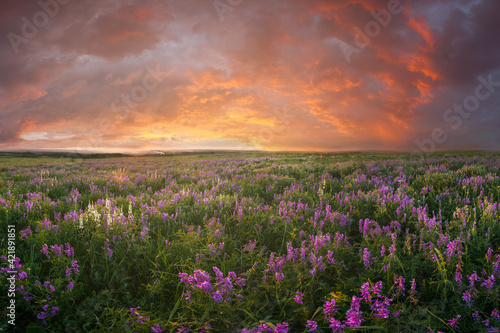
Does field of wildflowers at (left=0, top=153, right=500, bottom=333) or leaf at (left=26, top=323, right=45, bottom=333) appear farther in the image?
field of wildflowers at (left=0, top=153, right=500, bottom=333)

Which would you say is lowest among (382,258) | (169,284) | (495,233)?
(169,284)

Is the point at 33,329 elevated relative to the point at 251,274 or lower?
lower

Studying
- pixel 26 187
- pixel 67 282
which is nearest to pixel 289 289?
pixel 67 282

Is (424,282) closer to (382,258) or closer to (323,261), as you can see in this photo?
(382,258)

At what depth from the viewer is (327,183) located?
7105 millimetres

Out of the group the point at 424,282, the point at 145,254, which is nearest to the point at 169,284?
the point at 145,254

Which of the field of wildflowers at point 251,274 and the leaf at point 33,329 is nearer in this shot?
the leaf at point 33,329

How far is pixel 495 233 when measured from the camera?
3254mm

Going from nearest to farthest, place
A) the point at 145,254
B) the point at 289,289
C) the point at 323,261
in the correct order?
the point at 289,289, the point at 323,261, the point at 145,254

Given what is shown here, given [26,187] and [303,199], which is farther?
[26,187]

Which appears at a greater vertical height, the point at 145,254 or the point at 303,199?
the point at 303,199

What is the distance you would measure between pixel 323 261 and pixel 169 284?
5.77 feet

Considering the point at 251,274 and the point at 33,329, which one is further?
the point at 251,274

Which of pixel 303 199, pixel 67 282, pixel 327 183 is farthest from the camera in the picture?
pixel 327 183
